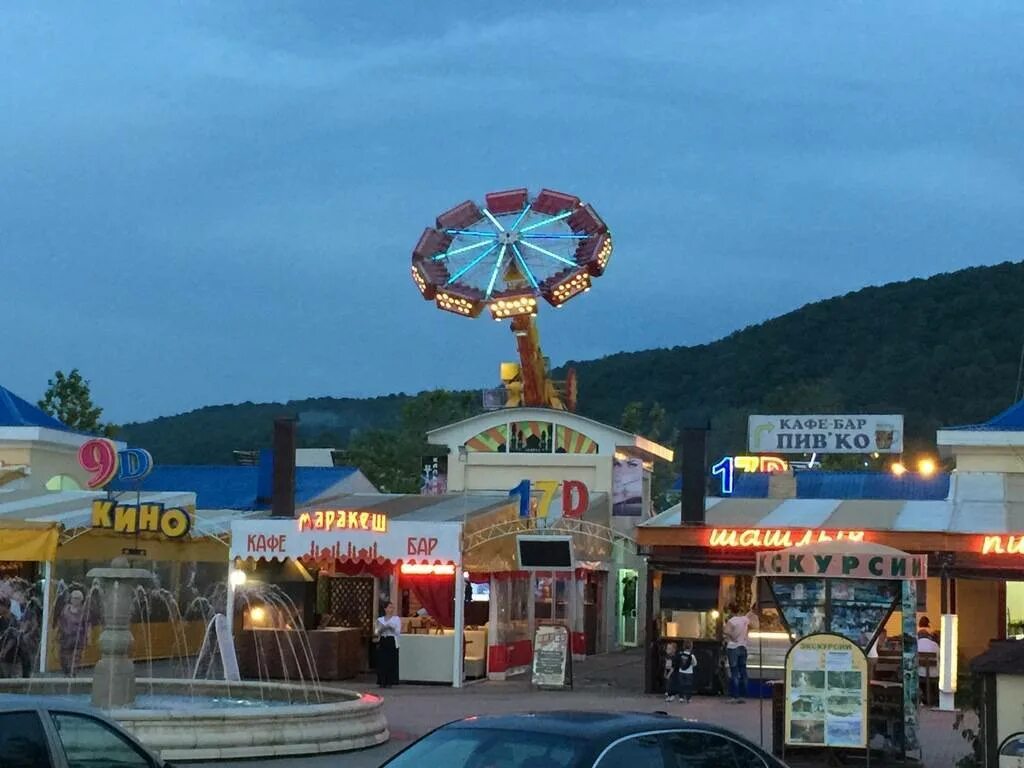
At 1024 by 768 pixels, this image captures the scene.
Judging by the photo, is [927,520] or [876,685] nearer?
[876,685]

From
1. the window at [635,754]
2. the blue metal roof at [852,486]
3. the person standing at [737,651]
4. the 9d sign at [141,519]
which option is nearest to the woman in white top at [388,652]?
the 9d sign at [141,519]

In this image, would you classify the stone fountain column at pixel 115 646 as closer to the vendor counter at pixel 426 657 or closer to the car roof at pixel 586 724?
the car roof at pixel 586 724

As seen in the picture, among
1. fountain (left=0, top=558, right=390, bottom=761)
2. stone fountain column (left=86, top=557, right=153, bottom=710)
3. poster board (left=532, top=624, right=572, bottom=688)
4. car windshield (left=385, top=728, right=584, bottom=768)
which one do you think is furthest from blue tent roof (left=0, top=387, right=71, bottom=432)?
car windshield (left=385, top=728, right=584, bottom=768)

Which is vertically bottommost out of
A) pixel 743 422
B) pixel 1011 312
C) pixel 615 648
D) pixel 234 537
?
pixel 615 648

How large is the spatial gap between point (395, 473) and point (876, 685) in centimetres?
5041

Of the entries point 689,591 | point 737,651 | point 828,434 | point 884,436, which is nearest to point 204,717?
point 737,651

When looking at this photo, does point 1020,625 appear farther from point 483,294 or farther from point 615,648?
point 483,294

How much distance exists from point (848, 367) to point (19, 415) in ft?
226

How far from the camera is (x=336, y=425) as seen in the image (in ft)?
472

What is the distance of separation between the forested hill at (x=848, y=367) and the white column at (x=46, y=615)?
52382mm

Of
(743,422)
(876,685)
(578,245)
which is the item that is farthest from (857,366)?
(876,685)

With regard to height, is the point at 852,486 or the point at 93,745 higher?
the point at 852,486

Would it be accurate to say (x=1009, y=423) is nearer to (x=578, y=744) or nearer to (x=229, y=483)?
(x=229, y=483)

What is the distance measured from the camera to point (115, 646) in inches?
619
